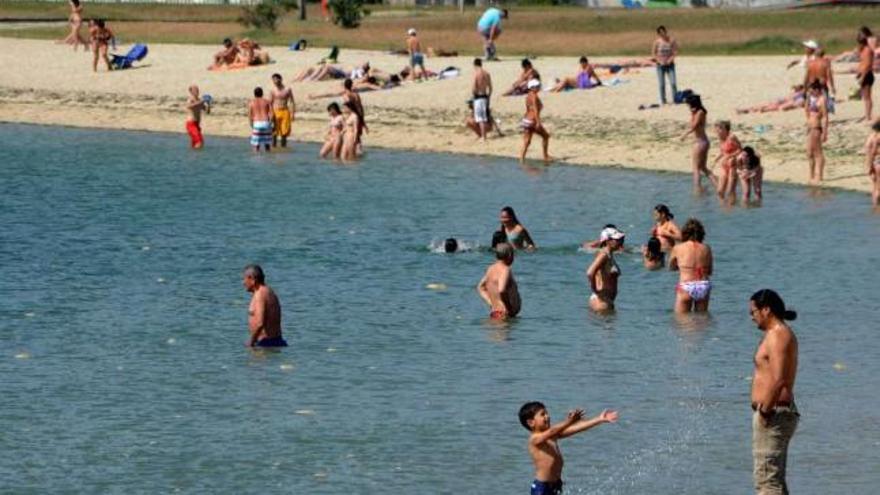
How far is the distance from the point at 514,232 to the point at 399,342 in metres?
Answer: 5.25

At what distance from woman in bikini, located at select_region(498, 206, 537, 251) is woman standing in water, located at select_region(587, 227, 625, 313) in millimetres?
2367

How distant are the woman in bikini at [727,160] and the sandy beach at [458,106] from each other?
2.47 metres

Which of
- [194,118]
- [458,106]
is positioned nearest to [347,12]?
[458,106]

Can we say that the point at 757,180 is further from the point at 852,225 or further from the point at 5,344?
the point at 5,344

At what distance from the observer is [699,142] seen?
34312mm

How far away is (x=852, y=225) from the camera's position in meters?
31.5

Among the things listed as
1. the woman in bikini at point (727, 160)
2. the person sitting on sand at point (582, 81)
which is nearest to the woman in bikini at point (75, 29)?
the person sitting on sand at point (582, 81)

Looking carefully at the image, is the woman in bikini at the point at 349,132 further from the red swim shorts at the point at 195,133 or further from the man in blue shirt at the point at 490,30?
the man in blue shirt at the point at 490,30

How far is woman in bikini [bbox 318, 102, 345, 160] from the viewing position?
41375 millimetres

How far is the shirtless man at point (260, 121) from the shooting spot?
41.9 m

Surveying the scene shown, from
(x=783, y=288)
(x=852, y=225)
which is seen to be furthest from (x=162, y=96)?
(x=783, y=288)

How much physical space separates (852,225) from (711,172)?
473 centimetres

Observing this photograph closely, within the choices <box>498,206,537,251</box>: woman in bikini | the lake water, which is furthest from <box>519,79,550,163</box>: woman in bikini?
<box>498,206,537,251</box>: woman in bikini

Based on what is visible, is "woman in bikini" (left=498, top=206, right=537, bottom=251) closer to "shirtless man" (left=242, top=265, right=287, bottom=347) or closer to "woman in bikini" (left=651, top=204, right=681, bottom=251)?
"woman in bikini" (left=651, top=204, right=681, bottom=251)
